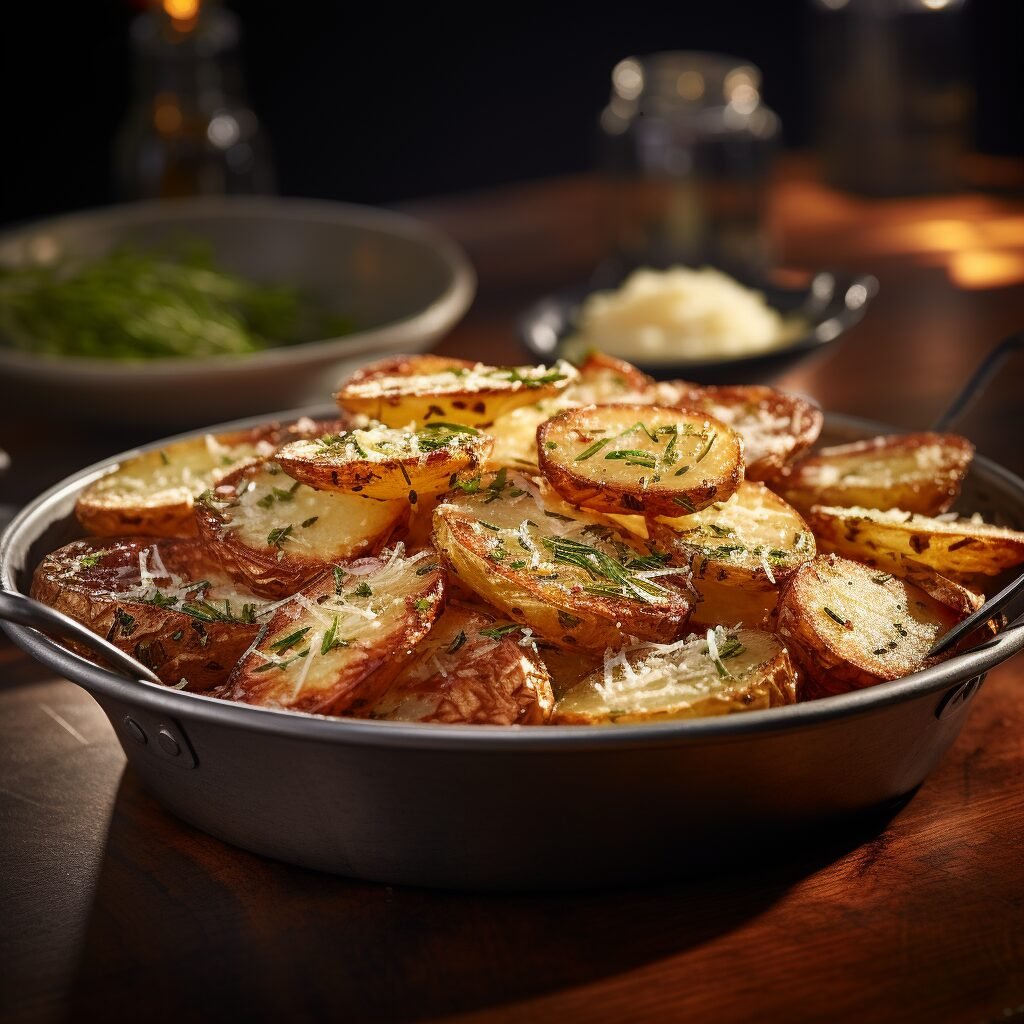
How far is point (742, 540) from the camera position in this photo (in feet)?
3.84

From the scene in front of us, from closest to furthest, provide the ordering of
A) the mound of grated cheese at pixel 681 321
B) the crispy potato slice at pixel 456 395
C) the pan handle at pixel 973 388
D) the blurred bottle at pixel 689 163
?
the crispy potato slice at pixel 456 395
the pan handle at pixel 973 388
the mound of grated cheese at pixel 681 321
the blurred bottle at pixel 689 163

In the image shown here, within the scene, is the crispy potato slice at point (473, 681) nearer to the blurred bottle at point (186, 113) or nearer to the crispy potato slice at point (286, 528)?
the crispy potato slice at point (286, 528)

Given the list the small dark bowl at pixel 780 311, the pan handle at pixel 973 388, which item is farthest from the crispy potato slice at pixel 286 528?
the small dark bowl at pixel 780 311

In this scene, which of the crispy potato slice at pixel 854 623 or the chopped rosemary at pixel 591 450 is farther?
the chopped rosemary at pixel 591 450

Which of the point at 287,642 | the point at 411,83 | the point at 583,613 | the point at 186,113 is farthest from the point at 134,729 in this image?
the point at 411,83

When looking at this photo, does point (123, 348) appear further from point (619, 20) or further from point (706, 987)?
point (619, 20)

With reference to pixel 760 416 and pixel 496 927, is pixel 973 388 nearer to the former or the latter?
pixel 760 416

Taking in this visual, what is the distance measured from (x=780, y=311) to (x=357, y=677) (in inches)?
69.1

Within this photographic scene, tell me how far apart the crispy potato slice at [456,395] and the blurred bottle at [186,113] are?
1.86 m

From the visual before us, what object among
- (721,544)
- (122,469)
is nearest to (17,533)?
(122,469)

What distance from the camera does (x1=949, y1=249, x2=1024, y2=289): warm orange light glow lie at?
292 centimetres

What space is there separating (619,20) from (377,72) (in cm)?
109

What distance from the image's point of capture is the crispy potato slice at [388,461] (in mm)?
1127

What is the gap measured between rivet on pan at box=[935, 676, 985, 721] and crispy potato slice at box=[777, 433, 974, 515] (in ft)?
0.85
